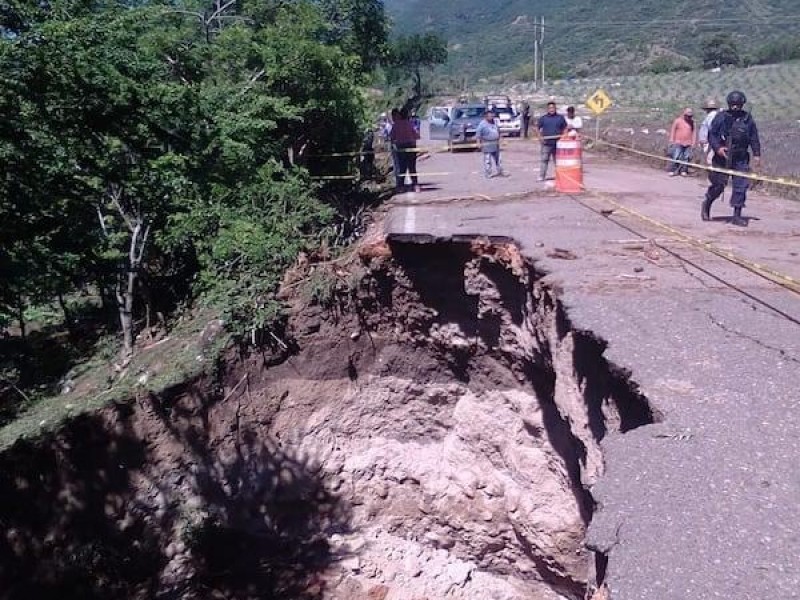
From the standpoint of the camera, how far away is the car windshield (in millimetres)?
28625

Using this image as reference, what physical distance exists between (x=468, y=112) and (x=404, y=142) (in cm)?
1570

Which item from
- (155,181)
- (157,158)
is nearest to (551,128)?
(157,158)

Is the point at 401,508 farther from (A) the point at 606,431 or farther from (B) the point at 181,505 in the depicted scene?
(A) the point at 606,431

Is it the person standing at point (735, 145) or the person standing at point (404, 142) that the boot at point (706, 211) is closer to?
the person standing at point (735, 145)

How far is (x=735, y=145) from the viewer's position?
9469 millimetres

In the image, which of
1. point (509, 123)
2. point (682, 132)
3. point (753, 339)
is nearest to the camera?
point (753, 339)

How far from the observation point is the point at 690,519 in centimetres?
360

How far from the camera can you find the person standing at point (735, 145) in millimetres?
9375

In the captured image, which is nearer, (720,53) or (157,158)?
(157,158)

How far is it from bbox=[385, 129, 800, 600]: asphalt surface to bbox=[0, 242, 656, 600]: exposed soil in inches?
55.6

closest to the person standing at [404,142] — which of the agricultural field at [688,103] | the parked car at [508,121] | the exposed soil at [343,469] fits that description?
the exposed soil at [343,469]

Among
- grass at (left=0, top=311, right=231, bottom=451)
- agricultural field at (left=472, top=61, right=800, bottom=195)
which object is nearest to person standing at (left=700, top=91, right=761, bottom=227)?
agricultural field at (left=472, top=61, right=800, bottom=195)

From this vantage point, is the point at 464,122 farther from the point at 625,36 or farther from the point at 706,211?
the point at 625,36

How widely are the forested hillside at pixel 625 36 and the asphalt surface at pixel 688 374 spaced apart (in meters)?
68.8
